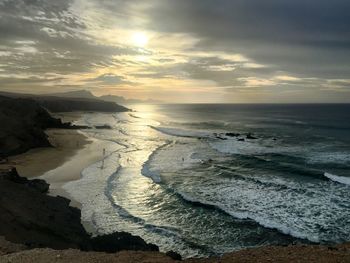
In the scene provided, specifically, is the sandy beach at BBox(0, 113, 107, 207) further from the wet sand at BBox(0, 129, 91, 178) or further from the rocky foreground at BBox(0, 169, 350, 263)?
the rocky foreground at BBox(0, 169, 350, 263)

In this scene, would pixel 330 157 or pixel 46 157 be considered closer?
pixel 46 157

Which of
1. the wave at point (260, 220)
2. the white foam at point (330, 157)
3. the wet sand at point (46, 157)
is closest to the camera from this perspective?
the wave at point (260, 220)

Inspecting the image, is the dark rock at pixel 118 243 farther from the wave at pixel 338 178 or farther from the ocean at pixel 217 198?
Result: the wave at pixel 338 178

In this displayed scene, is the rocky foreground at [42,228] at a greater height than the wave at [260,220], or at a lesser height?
greater

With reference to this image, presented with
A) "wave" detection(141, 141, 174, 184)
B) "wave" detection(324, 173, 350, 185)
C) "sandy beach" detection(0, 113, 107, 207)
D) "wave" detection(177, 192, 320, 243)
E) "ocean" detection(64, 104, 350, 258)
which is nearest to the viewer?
"wave" detection(177, 192, 320, 243)

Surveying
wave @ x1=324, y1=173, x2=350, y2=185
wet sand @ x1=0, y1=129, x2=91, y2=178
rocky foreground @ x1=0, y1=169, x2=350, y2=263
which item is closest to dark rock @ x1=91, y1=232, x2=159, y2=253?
rocky foreground @ x1=0, y1=169, x2=350, y2=263

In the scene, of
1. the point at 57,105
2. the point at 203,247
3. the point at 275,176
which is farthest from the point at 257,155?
the point at 57,105

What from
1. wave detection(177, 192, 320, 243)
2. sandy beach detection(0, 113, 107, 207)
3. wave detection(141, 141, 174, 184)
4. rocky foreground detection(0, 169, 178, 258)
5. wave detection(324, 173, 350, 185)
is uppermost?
rocky foreground detection(0, 169, 178, 258)

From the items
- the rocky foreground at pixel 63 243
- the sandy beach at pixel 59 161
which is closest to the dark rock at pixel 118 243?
the rocky foreground at pixel 63 243

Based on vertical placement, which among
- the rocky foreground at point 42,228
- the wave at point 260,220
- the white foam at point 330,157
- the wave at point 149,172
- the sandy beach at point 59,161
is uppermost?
the rocky foreground at point 42,228

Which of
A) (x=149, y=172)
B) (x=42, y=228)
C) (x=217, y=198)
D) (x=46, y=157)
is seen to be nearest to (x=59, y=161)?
(x=46, y=157)

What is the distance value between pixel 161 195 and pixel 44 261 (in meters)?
17.7

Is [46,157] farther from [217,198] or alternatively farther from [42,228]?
[42,228]

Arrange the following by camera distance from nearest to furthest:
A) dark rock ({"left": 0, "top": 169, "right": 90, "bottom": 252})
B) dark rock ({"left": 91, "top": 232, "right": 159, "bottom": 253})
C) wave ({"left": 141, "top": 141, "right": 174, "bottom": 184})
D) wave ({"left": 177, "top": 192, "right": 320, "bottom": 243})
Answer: dark rock ({"left": 0, "top": 169, "right": 90, "bottom": 252}) → dark rock ({"left": 91, "top": 232, "right": 159, "bottom": 253}) → wave ({"left": 177, "top": 192, "right": 320, "bottom": 243}) → wave ({"left": 141, "top": 141, "right": 174, "bottom": 184})
